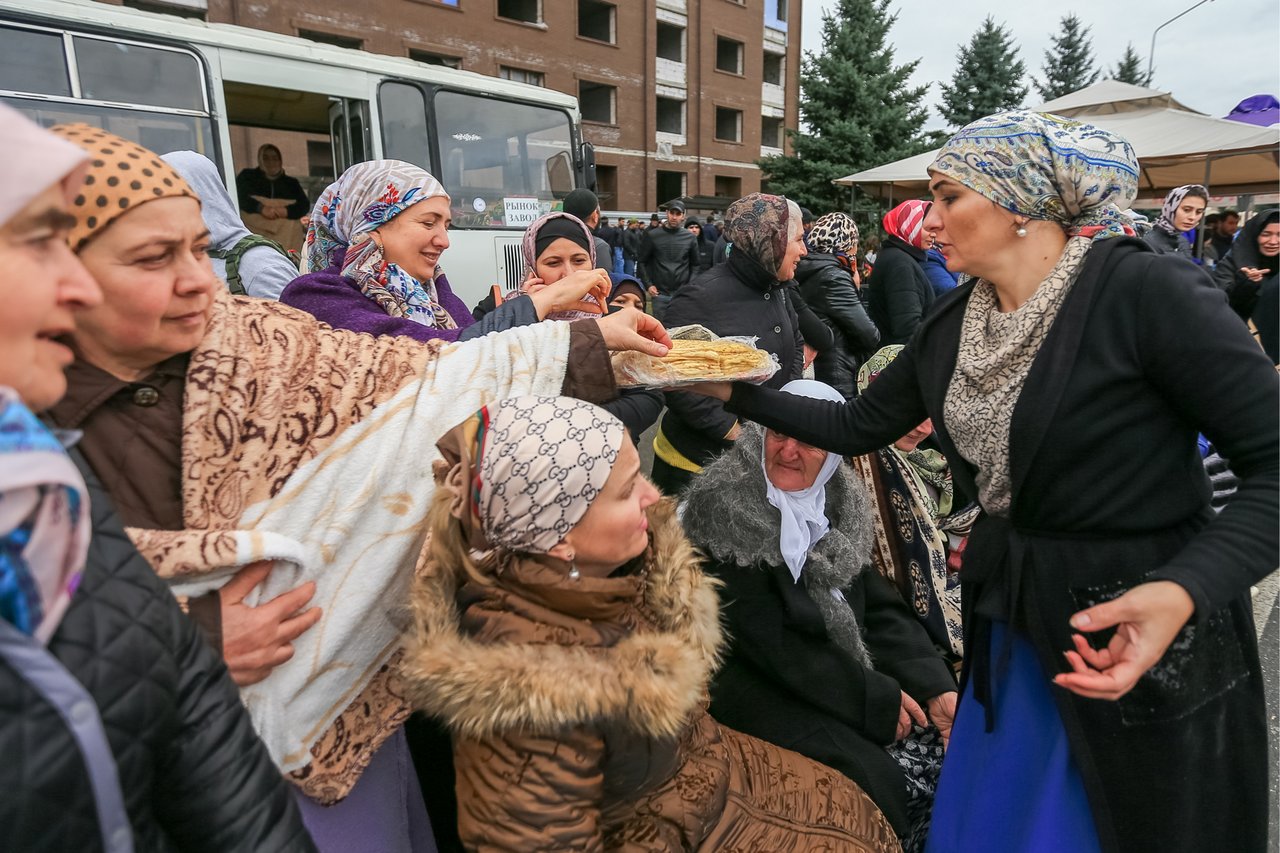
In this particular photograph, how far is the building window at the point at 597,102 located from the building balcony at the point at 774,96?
27.3 feet

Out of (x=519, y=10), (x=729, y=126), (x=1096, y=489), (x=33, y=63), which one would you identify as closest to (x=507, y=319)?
(x=1096, y=489)

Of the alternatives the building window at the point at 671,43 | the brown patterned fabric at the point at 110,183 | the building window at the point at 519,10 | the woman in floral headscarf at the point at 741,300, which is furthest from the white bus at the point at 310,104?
the building window at the point at 671,43

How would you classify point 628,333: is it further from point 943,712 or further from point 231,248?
point 231,248

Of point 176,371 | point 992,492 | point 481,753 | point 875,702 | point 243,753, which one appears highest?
point 176,371

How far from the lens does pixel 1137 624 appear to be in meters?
1.36

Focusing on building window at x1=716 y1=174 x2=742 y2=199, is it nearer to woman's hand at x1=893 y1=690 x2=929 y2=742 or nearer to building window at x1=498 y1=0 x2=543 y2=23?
building window at x1=498 y1=0 x2=543 y2=23

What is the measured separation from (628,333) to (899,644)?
1.69 metres

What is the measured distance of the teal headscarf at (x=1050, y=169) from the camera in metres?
1.60

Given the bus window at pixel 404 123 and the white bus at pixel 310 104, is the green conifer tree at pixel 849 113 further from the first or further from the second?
the bus window at pixel 404 123

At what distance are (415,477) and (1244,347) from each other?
1616 mm

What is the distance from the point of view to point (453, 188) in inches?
280

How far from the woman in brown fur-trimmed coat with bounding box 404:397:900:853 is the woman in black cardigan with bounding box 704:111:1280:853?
729 mm

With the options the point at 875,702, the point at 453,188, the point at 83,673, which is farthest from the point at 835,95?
the point at 83,673

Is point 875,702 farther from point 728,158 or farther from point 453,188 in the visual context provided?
point 728,158
